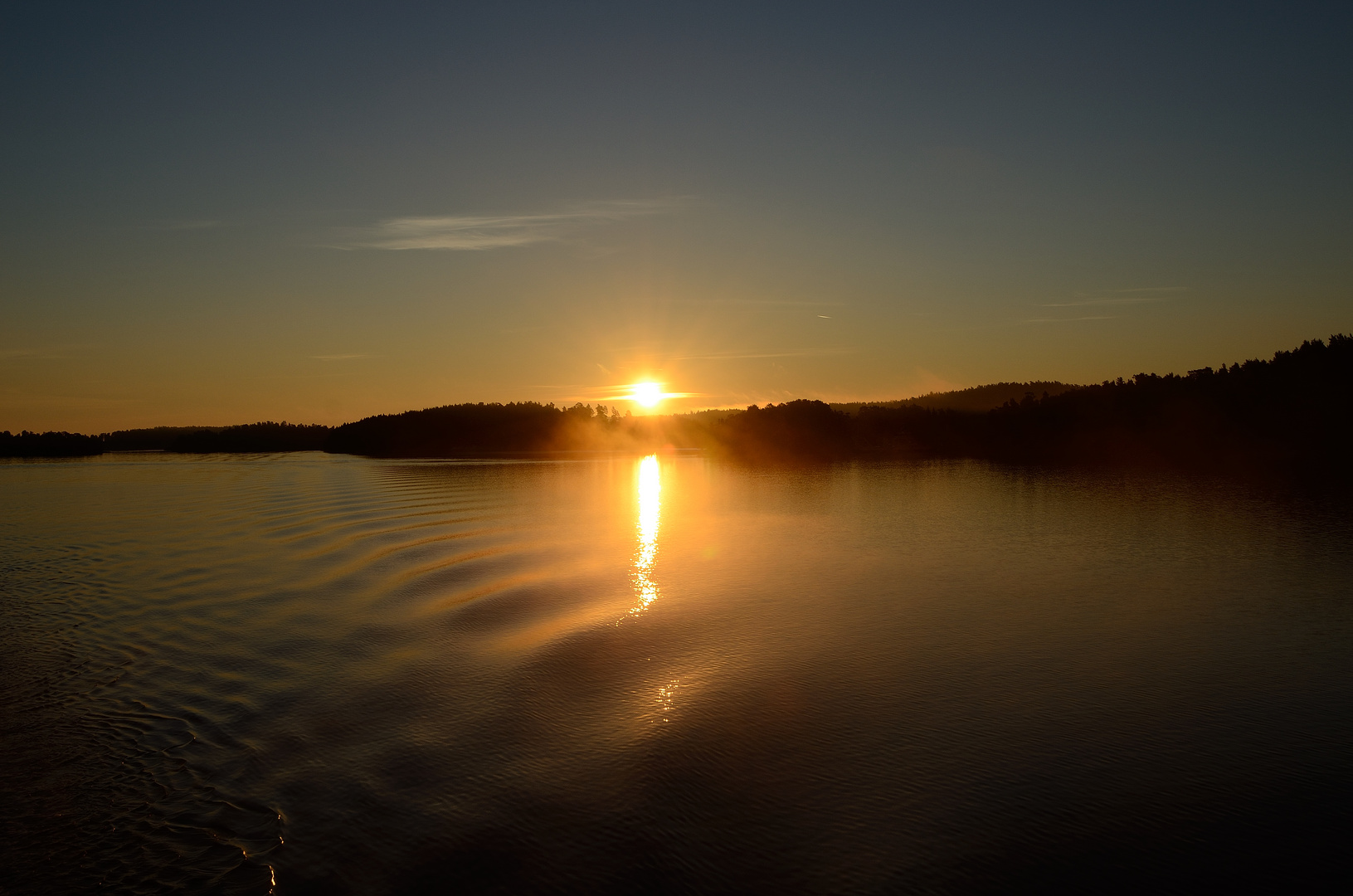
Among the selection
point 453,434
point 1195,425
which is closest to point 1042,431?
point 1195,425

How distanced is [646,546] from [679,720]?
15545 millimetres

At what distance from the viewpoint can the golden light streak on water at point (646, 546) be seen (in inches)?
683

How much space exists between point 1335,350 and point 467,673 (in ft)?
384

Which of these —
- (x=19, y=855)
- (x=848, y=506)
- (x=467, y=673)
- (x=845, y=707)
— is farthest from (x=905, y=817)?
(x=848, y=506)

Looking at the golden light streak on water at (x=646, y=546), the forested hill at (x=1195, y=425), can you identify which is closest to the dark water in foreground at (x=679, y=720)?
the golden light streak on water at (x=646, y=546)

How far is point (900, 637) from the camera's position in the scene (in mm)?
13148

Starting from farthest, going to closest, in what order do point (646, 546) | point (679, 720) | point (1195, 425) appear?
point (1195, 425) → point (646, 546) → point (679, 720)

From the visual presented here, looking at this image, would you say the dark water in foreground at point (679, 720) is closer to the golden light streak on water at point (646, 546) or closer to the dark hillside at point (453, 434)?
the golden light streak on water at point (646, 546)

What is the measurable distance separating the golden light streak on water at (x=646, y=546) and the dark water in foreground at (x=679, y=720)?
231 millimetres

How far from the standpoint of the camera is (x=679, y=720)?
31.0 ft

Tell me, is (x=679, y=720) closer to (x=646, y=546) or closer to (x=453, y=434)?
(x=646, y=546)

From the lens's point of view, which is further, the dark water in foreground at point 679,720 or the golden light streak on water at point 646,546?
the golden light streak on water at point 646,546

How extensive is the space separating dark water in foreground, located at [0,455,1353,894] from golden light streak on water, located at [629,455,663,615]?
231 millimetres

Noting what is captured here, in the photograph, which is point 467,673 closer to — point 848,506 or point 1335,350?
point 848,506
